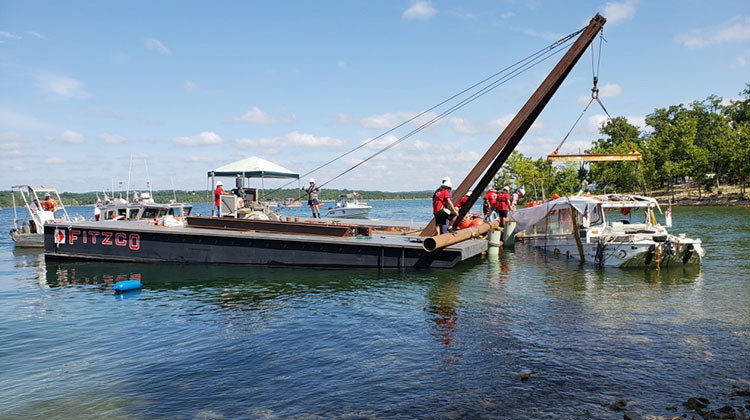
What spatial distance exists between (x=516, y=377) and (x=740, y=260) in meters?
15.4

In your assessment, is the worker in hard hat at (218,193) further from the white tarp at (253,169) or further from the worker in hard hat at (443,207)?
the worker in hard hat at (443,207)

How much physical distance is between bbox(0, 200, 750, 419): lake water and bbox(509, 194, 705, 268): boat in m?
0.87

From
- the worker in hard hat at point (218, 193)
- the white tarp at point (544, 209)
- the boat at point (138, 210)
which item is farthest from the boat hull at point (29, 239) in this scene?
the white tarp at point (544, 209)

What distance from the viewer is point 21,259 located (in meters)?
22.8

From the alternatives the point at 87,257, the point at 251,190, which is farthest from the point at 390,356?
the point at 87,257

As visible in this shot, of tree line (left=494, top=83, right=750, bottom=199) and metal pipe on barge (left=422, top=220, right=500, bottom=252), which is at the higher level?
tree line (left=494, top=83, right=750, bottom=199)

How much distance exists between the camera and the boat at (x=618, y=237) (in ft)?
50.8

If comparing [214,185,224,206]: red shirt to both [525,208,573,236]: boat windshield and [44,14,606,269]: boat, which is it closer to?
[44,14,606,269]: boat

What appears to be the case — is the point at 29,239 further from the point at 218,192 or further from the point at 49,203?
the point at 218,192

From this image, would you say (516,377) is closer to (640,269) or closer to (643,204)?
(640,269)

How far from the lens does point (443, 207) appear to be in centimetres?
1667

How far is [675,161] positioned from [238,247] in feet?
229

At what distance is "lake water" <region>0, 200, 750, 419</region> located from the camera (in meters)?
6.27

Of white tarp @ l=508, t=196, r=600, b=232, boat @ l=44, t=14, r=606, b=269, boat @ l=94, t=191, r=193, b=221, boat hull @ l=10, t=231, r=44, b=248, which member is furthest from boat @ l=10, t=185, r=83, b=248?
white tarp @ l=508, t=196, r=600, b=232
